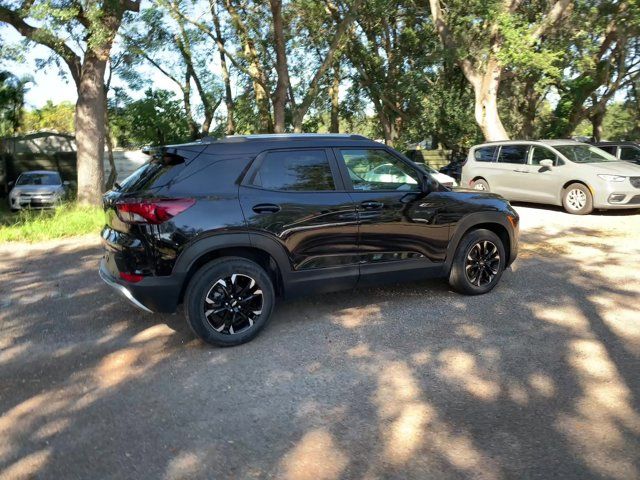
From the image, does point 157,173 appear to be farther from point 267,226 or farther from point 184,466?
point 184,466

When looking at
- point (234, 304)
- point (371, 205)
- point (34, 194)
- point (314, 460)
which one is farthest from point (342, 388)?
point (34, 194)

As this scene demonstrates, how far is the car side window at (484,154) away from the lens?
541 inches

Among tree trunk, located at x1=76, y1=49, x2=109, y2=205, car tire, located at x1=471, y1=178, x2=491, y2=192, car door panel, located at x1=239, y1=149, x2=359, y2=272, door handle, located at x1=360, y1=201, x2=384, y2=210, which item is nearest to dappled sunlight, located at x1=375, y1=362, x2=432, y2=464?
car door panel, located at x1=239, y1=149, x2=359, y2=272

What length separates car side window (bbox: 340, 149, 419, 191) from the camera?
507cm

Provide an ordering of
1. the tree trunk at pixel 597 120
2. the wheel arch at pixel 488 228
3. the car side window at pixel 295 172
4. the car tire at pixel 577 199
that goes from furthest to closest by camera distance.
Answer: the tree trunk at pixel 597 120
the car tire at pixel 577 199
the wheel arch at pixel 488 228
the car side window at pixel 295 172

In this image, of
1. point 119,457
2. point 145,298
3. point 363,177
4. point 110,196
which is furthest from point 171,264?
point 363,177

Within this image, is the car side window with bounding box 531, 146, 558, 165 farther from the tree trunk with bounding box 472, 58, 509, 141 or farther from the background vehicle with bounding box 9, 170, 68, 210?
the background vehicle with bounding box 9, 170, 68, 210

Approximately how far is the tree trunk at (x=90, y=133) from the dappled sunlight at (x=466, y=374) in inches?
394

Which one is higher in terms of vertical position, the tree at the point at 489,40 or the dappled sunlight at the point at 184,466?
the tree at the point at 489,40

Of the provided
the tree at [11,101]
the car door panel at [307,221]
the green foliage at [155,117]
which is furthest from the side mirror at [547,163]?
the tree at [11,101]

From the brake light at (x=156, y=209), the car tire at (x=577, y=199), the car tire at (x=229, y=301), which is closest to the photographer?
the brake light at (x=156, y=209)

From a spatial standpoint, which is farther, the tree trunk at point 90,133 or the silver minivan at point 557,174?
the tree trunk at point 90,133

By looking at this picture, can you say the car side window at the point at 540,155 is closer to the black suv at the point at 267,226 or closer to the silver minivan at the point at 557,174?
the silver minivan at the point at 557,174

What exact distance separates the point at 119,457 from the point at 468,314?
3.38 m
